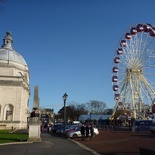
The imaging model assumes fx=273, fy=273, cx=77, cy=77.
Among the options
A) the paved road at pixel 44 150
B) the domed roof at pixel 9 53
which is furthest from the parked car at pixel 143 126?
the domed roof at pixel 9 53

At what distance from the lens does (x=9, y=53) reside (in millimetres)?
86438

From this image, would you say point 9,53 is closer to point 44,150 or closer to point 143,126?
point 143,126

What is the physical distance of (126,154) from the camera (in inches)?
683

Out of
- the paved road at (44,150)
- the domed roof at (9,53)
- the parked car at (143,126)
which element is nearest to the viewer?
the paved road at (44,150)

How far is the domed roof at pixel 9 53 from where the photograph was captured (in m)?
84.8

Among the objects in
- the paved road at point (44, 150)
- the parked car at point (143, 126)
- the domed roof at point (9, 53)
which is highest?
the domed roof at point (9, 53)

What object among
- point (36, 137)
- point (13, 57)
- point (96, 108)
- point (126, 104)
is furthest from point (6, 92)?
point (96, 108)

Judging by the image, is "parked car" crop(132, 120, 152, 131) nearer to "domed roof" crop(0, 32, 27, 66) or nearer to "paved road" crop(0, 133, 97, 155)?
"paved road" crop(0, 133, 97, 155)

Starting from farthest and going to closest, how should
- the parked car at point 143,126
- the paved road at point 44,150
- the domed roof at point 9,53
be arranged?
the domed roof at point 9,53 → the parked car at point 143,126 → the paved road at point 44,150

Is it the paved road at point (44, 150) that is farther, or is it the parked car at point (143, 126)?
the parked car at point (143, 126)

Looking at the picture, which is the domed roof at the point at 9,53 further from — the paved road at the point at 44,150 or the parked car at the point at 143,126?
the paved road at the point at 44,150

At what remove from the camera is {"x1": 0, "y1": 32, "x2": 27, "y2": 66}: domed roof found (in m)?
84.8

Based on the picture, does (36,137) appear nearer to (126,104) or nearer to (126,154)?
(126,154)

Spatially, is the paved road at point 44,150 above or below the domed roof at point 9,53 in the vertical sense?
below
